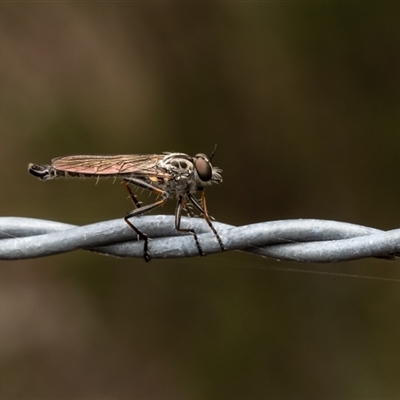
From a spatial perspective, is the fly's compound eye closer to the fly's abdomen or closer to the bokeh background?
the fly's abdomen

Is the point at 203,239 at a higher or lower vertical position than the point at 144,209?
lower

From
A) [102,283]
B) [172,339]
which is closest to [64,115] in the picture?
[102,283]

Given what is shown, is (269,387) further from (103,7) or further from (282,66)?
(103,7)

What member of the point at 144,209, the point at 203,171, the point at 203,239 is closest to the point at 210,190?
the point at 203,171

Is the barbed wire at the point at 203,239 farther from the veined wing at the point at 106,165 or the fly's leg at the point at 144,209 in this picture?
the veined wing at the point at 106,165

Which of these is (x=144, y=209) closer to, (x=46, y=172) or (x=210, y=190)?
(x=46, y=172)
